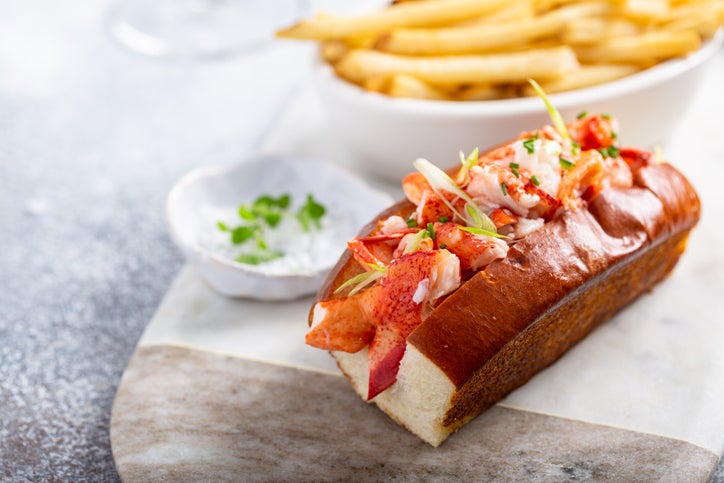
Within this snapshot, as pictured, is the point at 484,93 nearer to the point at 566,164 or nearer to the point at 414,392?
the point at 566,164

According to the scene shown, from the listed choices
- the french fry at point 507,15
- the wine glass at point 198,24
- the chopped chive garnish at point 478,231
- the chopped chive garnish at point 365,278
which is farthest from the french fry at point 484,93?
the wine glass at point 198,24

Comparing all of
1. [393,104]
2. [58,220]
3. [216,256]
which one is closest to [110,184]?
[58,220]

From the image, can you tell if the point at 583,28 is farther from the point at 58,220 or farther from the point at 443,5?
the point at 58,220

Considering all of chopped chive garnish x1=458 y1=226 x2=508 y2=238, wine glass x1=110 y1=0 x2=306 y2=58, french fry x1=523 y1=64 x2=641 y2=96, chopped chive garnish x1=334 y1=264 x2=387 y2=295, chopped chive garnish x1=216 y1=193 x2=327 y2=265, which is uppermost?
french fry x1=523 y1=64 x2=641 y2=96

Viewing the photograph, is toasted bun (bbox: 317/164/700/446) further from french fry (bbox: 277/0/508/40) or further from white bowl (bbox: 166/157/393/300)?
french fry (bbox: 277/0/508/40)

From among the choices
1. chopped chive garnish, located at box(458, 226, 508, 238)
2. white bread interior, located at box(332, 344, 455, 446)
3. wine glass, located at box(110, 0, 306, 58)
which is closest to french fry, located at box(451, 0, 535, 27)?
chopped chive garnish, located at box(458, 226, 508, 238)

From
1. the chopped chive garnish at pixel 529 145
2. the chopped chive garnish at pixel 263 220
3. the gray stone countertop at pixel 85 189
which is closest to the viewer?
the chopped chive garnish at pixel 529 145

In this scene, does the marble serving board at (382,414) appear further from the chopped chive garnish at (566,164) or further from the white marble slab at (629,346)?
the chopped chive garnish at (566,164)
